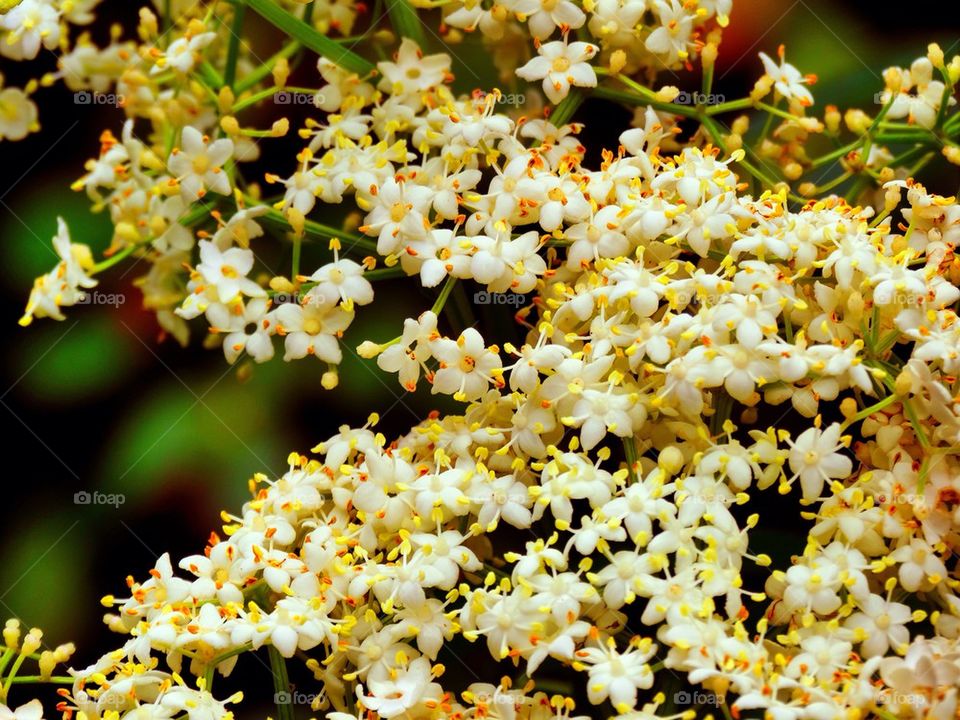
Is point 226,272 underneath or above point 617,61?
underneath

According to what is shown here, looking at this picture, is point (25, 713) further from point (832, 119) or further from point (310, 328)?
point (832, 119)

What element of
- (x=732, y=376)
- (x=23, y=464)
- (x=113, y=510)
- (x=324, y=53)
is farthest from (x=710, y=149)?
(x=23, y=464)

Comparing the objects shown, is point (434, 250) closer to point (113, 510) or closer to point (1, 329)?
point (113, 510)

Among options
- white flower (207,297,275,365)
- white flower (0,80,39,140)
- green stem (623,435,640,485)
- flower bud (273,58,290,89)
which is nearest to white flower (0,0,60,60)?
white flower (0,80,39,140)

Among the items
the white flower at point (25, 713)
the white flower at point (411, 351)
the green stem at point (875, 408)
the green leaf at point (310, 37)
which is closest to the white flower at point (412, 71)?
the green leaf at point (310, 37)

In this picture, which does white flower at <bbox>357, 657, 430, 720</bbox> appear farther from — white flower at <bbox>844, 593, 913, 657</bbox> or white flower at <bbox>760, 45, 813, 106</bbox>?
white flower at <bbox>760, 45, 813, 106</bbox>

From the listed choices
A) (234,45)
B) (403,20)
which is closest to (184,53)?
(234,45)

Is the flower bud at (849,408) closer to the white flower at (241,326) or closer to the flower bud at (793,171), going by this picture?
the flower bud at (793,171)
